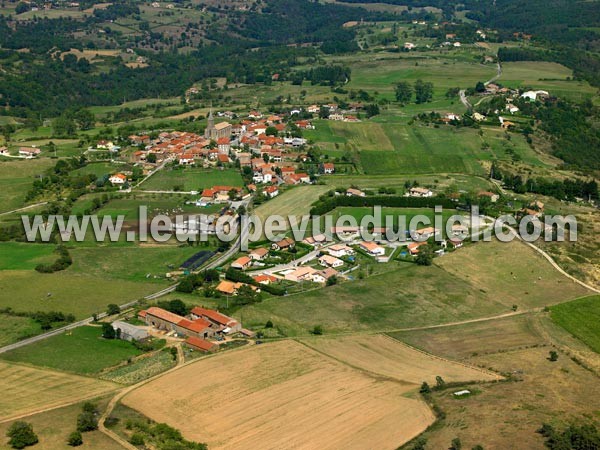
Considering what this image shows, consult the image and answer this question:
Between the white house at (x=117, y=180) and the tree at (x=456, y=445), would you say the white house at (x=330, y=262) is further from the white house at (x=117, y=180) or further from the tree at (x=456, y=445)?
the white house at (x=117, y=180)

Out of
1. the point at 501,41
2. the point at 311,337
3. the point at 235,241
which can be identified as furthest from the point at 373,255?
the point at 501,41

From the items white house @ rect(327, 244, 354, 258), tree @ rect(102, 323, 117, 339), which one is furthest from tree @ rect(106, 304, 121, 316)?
white house @ rect(327, 244, 354, 258)

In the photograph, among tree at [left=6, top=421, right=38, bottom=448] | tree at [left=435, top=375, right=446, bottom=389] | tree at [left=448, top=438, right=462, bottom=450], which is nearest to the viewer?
tree at [left=6, top=421, right=38, bottom=448]

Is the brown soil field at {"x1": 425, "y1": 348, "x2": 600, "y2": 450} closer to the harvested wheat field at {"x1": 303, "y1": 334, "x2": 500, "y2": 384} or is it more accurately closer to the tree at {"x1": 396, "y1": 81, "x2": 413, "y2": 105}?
the harvested wheat field at {"x1": 303, "y1": 334, "x2": 500, "y2": 384}

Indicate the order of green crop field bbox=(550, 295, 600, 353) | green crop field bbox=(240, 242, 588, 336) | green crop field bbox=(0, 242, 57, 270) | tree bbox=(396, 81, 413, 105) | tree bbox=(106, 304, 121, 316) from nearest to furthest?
green crop field bbox=(550, 295, 600, 353), green crop field bbox=(240, 242, 588, 336), tree bbox=(106, 304, 121, 316), green crop field bbox=(0, 242, 57, 270), tree bbox=(396, 81, 413, 105)

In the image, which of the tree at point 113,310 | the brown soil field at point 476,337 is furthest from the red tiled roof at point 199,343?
the brown soil field at point 476,337

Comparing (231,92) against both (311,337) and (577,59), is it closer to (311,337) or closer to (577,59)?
(577,59)

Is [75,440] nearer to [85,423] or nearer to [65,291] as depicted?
[85,423]
